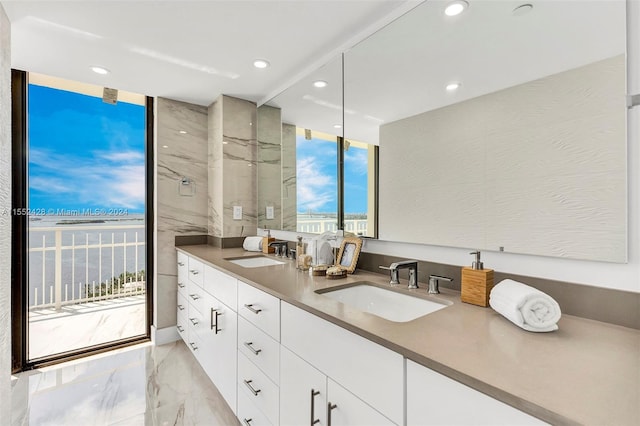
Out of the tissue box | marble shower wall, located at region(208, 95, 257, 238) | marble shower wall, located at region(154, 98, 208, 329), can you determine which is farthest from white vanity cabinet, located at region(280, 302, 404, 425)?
marble shower wall, located at region(154, 98, 208, 329)

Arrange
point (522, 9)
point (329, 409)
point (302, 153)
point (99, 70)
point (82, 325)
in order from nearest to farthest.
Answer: point (329, 409) → point (522, 9) → point (99, 70) → point (302, 153) → point (82, 325)

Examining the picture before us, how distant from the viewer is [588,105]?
36.4 inches

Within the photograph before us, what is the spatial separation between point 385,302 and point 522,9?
1259 mm

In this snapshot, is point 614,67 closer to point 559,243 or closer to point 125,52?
point 559,243

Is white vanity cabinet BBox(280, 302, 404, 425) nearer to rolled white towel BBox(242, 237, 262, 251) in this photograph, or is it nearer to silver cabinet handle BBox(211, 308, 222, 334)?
silver cabinet handle BBox(211, 308, 222, 334)

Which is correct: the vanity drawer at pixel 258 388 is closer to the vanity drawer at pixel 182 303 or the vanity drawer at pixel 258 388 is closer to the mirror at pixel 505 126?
the mirror at pixel 505 126

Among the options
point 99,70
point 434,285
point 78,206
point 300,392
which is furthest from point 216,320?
point 99,70

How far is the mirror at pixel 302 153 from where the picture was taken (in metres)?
1.98

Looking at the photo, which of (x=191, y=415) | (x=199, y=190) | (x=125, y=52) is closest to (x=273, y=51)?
(x=125, y=52)

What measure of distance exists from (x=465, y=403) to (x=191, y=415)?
1.78 meters

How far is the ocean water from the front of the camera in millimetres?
2701

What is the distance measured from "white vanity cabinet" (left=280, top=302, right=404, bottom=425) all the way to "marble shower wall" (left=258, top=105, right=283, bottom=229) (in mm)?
1465

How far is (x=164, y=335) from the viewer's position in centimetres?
274

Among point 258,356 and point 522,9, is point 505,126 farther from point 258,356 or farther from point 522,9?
point 258,356
